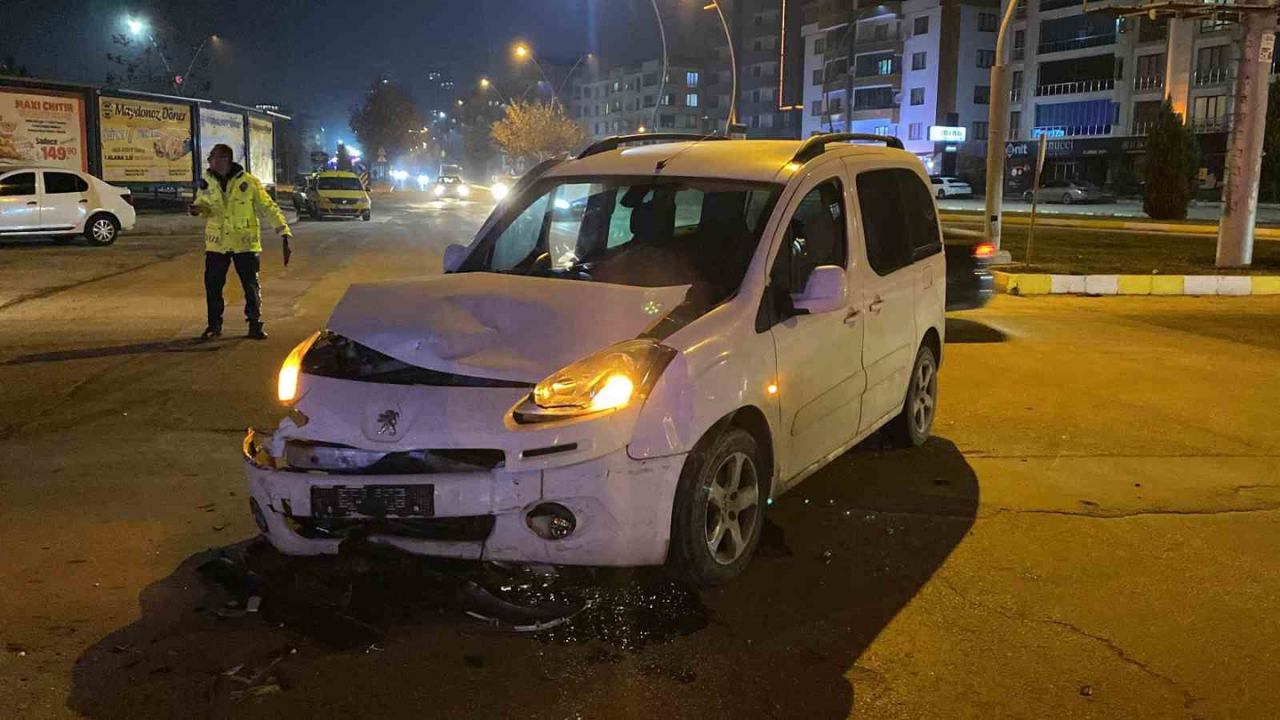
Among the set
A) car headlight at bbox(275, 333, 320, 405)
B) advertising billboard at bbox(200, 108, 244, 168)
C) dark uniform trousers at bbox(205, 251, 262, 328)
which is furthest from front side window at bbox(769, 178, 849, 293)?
advertising billboard at bbox(200, 108, 244, 168)

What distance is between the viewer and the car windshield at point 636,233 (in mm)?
5000

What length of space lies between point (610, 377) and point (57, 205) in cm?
2232

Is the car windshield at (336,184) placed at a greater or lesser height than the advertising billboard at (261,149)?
lesser

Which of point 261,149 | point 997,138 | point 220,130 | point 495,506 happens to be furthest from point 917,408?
point 261,149

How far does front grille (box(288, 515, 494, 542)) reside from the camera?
156 inches

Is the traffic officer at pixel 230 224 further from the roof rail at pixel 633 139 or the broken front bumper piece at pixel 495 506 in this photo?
the broken front bumper piece at pixel 495 506

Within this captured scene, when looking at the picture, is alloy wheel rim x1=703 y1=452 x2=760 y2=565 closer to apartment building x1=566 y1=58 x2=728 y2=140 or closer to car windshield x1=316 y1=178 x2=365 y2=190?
car windshield x1=316 y1=178 x2=365 y2=190

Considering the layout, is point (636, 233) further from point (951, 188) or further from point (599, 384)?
point (951, 188)

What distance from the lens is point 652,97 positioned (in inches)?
4552

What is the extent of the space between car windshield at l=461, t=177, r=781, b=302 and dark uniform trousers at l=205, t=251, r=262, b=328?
5661mm

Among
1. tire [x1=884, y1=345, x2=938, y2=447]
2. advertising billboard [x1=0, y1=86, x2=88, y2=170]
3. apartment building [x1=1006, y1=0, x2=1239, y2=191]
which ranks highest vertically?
apartment building [x1=1006, y1=0, x2=1239, y2=191]

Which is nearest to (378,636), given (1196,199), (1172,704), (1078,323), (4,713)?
(4,713)

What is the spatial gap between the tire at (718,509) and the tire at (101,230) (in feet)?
73.3

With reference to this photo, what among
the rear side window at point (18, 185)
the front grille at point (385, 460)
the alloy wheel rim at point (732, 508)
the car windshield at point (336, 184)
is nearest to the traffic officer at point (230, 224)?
the front grille at point (385, 460)
